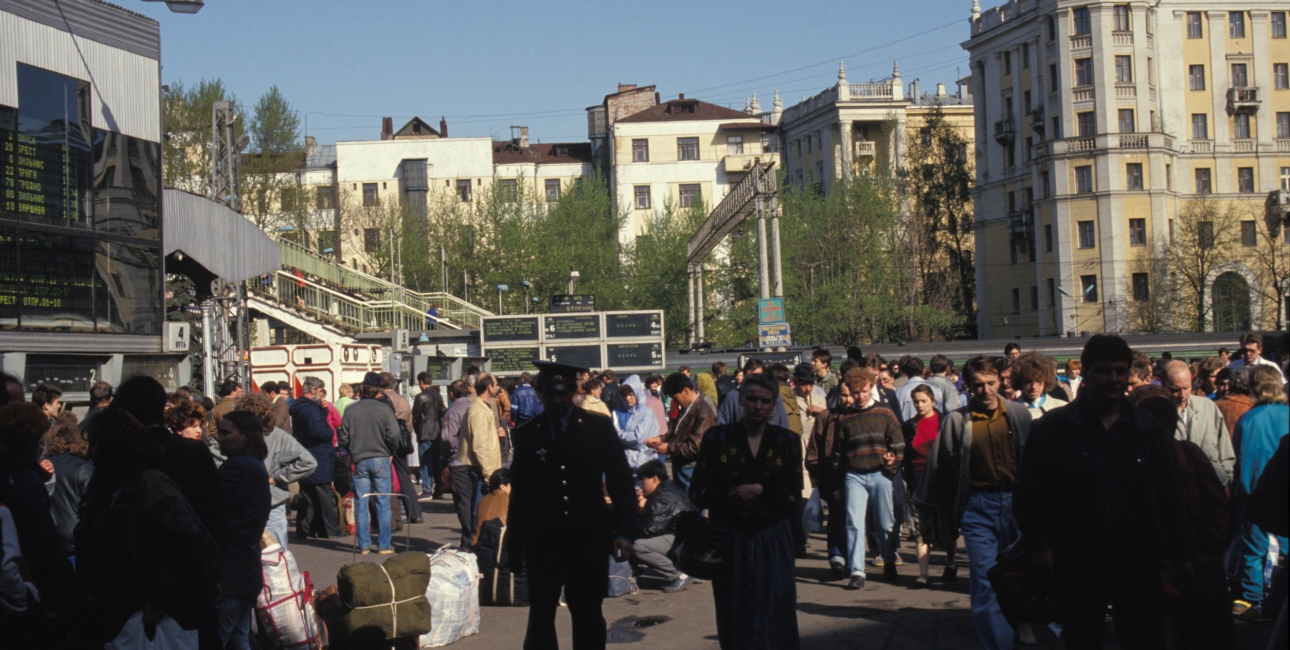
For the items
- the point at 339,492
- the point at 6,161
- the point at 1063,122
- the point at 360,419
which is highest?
the point at 1063,122

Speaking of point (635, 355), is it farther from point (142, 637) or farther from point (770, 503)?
point (142, 637)

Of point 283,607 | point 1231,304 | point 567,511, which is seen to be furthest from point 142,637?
point 1231,304

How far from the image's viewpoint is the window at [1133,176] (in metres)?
67.4

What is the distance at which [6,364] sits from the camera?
1404 cm

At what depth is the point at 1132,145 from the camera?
67062mm

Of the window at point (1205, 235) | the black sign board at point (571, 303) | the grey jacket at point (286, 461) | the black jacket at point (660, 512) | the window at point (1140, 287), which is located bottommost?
the black jacket at point (660, 512)

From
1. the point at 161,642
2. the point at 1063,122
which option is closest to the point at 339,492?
the point at 161,642

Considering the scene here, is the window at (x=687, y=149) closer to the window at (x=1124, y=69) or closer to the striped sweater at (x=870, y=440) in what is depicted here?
the window at (x=1124, y=69)

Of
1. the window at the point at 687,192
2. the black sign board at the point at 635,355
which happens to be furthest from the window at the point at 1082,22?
the black sign board at the point at 635,355

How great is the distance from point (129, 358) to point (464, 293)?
51924 mm

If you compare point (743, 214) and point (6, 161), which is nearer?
point (6, 161)

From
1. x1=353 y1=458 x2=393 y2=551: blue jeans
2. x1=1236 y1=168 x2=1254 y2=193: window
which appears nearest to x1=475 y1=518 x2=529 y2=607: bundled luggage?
x1=353 y1=458 x2=393 y2=551: blue jeans

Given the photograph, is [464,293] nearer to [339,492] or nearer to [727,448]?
[339,492]

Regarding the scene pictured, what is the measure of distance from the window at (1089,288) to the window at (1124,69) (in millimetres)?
11143
